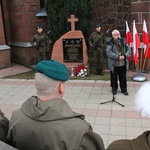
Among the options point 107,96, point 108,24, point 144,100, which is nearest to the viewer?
point 144,100

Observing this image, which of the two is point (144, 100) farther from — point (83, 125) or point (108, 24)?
point (108, 24)

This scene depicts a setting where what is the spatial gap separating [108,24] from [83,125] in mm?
9960

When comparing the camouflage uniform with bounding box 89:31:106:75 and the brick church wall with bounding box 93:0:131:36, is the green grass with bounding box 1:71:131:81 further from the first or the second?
the brick church wall with bounding box 93:0:131:36

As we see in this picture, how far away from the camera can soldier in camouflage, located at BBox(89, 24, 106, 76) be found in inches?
345

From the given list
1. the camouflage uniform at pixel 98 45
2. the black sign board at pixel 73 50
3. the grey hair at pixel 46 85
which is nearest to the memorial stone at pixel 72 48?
the black sign board at pixel 73 50

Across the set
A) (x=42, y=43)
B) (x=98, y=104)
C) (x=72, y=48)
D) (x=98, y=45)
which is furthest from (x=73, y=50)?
(x=98, y=104)

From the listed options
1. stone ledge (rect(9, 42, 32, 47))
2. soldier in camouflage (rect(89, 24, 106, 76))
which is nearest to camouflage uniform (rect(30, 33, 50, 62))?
stone ledge (rect(9, 42, 32, 47))

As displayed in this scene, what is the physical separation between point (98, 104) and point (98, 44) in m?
3.50

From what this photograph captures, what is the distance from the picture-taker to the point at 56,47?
919 cm

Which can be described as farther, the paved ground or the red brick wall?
the red brick wall

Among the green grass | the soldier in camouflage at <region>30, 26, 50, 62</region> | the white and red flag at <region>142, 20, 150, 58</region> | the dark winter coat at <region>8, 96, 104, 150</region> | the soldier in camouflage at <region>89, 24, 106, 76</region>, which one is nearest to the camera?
the dark winter coat at <region>8, 96, 104, 150</region>

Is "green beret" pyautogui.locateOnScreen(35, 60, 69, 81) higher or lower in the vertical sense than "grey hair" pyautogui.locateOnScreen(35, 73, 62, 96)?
higher

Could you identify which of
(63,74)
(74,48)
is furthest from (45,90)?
(74,48)

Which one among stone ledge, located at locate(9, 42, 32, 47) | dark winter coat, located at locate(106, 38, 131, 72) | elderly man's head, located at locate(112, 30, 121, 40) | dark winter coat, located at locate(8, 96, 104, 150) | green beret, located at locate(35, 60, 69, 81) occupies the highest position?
green beret, located at locate(35, 60, 69, 81)
